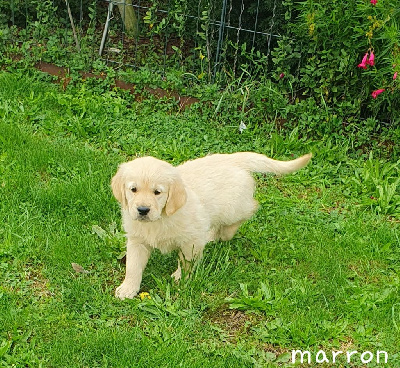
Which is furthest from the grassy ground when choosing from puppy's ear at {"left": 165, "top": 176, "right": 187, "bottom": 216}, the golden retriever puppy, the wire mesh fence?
the wire mesh fence

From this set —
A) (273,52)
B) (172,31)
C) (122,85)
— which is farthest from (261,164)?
(172,31)

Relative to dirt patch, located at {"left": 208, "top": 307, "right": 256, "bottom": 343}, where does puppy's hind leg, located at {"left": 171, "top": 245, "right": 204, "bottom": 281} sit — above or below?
above

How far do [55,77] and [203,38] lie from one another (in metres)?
1.60

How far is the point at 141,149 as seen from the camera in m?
5.99

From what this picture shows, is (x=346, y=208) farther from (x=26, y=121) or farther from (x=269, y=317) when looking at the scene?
(x=26, y=121)

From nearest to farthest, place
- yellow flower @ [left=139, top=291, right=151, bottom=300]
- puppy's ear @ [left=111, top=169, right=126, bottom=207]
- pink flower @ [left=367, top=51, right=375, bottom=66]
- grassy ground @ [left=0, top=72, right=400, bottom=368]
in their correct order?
grassy ground @ [left=0, top=72, right=400, bottom=368], puppy's ear @ [left=111, top=169, right=126, bottom=207], yellow flower @ [left=139, top=291, right=151, bottom=300], pink flower @ [left=367, top=51, right=375, bottom=66]

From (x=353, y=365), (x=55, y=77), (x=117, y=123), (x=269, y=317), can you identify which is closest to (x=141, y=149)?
(x=117, y=123)

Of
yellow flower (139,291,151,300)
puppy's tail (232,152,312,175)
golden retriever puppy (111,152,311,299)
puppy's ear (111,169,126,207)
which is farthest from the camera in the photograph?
puppy's tail (232,152,312,175)

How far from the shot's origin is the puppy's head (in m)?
3.85

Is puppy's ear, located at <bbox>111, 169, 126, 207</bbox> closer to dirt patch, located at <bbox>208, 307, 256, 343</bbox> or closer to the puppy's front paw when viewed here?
the puppy's front paw

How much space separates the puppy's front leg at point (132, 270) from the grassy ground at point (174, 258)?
0.30 ft

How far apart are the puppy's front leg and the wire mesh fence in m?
2.84

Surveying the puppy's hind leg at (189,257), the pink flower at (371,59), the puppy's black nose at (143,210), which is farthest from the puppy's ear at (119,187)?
the pink flower at (371,59)

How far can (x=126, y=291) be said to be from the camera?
4168 millimetres
